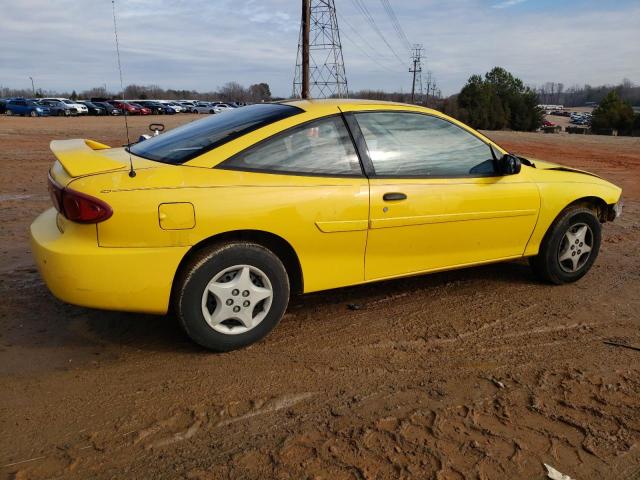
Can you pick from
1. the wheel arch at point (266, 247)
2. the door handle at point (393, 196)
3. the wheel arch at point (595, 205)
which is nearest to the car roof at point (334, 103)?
the door handle at point (393, 196)

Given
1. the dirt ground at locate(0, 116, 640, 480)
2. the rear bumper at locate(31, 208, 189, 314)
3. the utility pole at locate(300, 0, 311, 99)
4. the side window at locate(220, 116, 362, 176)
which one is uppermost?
the utility pole at locate(300, 0, 311, 99)

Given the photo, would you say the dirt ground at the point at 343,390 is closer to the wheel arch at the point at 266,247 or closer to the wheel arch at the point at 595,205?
the wheel arch at the point at 266,247

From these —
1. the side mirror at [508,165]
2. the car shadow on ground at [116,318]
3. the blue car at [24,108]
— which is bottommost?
the blue car at [24,108]

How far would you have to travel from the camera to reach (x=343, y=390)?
298 centimetres

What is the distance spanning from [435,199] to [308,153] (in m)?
1.00

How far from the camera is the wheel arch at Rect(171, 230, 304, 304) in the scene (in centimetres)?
319

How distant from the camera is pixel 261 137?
11.1 feet

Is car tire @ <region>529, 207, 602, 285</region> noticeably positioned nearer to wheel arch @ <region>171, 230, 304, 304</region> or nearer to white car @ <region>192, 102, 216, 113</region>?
wheel arch @ <region>171, 230, 304, 304</region>

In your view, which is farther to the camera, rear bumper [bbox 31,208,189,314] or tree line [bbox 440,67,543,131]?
tree line [bbox 440,67,543,131]

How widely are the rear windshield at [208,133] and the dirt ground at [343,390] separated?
1.24 meters

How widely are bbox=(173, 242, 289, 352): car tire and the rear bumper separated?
130mm

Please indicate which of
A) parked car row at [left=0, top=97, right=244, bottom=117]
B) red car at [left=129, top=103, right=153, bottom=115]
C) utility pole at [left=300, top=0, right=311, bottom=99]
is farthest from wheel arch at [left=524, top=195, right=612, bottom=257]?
red car at [left=129, top=103, right=153, bottom=115]

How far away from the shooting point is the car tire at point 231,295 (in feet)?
10.3

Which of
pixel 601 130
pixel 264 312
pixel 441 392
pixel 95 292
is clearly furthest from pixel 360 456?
pixel 601 130
